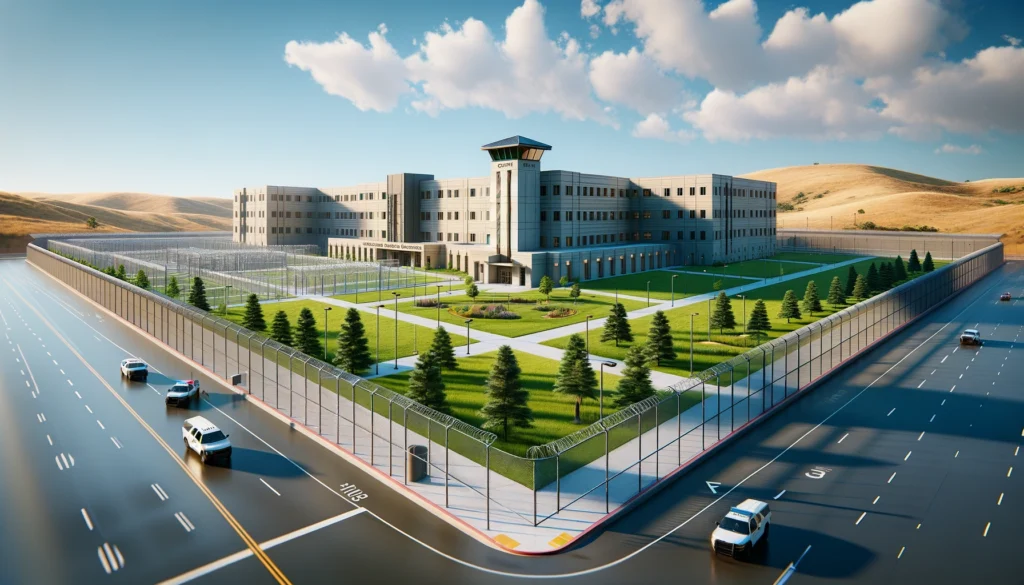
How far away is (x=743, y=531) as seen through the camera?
2220 centimetres

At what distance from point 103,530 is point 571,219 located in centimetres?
8992

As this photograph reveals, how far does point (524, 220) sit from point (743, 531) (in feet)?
Answer: 265

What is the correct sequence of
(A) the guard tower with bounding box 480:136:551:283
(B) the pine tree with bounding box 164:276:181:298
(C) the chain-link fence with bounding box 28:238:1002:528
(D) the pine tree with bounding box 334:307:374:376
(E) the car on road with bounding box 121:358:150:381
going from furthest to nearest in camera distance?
1. (A) the guard tower with bounding box 480:136:551:283
2. (B) the pine tree with bounding box 164:276:181:298
3. (D) the pine tree with bounding box 334:307:374:376
4. (E) the car on road with bounding box 121:358:150:381
5. (C) the chain-link fence with bounding box 28:238:1002:528

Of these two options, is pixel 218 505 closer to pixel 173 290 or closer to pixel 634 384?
pixel 634 384

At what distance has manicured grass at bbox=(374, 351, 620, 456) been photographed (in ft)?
110

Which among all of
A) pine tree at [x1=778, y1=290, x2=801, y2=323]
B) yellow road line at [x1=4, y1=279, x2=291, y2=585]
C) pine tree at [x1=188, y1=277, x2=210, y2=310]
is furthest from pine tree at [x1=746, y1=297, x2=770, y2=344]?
pine tree at [x1=188, y1=277, x2=210, y2=310]

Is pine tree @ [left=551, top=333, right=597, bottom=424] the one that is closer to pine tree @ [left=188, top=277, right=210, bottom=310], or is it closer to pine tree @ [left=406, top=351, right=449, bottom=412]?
pine tree @ [left=406, top=351, right=449, bottom=412]

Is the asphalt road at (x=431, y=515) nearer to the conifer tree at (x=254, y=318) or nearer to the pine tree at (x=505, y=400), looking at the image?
the pine tree at (x=505, y=400)

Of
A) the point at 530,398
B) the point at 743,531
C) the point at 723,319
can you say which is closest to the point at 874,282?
the point at 723,319

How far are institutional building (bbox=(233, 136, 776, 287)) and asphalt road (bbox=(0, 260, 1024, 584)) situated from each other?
202 feet

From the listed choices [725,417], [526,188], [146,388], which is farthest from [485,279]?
[725,417]

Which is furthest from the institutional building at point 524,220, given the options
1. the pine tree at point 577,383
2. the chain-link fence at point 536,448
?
the pine tree at point 577,383

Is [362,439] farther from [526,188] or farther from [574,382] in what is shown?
[526,188]

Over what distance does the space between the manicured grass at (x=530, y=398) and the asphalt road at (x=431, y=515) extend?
7.24 meters
